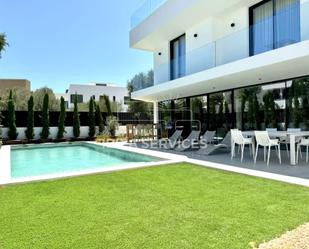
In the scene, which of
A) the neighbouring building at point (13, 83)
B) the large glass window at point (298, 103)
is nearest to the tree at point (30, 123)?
the large glass window at point (298, 103)

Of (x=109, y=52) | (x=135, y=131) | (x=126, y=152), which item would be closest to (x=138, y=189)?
(x=126, y=152)

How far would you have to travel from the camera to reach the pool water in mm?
10033

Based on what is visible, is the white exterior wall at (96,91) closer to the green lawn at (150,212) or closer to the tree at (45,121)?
the tree at (45,121)

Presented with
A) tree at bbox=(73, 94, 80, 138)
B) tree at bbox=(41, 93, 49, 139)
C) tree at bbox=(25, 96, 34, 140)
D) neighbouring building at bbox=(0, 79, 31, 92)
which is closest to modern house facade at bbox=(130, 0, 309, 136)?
tree at bbox=(73, 94, 80, 138)

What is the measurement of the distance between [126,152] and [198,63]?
5.64m

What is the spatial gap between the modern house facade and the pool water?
475 cm

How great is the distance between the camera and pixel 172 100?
20.1 meters

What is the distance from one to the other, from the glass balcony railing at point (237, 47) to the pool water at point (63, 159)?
18.2ft

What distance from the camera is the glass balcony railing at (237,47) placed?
9.82 metres

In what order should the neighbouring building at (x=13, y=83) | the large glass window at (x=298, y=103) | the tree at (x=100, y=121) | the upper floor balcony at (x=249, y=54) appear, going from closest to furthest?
the upper floor balcony at (x=249, y=54)
the large glass window at (x=298, y=103)
the tree at (x=100, y=121)
the neighbouring building at (x=13, y=83)

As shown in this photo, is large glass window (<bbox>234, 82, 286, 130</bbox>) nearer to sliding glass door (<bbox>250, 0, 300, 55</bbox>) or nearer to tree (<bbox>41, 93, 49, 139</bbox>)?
sliding glass door (<bbox>250, 0, 300, 55</bbox>)

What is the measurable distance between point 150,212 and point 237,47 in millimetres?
9855

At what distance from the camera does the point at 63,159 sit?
1287 centimetres

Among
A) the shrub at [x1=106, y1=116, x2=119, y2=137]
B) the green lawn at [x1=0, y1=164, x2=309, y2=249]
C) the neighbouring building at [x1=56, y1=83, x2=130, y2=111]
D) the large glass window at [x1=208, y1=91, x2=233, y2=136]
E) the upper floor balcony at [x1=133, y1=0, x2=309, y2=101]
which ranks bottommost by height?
the green lawn at [x1=0, y1=164, x2=309, y2=249]
